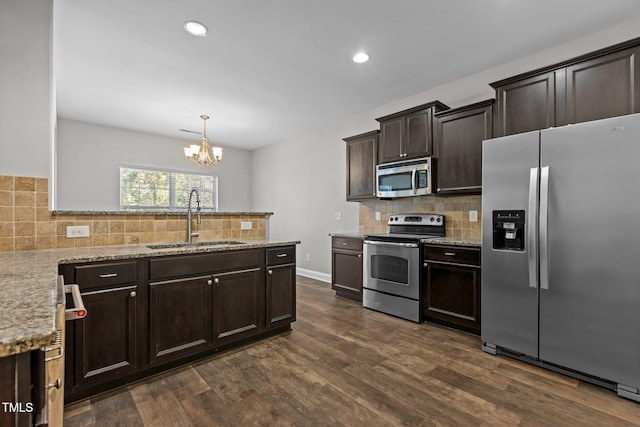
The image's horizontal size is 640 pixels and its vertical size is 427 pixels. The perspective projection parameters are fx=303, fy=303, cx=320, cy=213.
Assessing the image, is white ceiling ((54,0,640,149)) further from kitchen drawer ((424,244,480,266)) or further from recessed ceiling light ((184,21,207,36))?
kitchen drawer ((424,244,480,266))

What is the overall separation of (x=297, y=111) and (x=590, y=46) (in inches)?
131

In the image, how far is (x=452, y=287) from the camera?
294cm

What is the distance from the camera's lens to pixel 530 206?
222 centimetres

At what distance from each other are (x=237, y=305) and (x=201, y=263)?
492mm

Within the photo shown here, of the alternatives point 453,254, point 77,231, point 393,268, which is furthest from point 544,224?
point 77,231

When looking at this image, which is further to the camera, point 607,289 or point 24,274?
point 607,289

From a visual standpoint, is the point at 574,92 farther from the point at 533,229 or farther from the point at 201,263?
the point at 201,263

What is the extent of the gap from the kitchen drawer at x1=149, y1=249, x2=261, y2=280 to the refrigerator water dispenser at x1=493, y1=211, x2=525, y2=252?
6.54 feet

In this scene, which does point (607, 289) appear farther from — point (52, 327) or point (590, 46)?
point (52, 327)

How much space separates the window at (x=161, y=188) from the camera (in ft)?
18.1

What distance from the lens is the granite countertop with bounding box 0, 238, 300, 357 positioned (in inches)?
24.1

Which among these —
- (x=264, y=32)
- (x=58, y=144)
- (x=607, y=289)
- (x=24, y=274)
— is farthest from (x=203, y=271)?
(x=58, y=144)

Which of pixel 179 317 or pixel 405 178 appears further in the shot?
pixel 405 178

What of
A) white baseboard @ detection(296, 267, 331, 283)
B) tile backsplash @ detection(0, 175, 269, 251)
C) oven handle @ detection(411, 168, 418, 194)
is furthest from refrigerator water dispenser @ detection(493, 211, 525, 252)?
white baseboard @ detection(296, 267, 331, 283)
